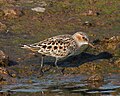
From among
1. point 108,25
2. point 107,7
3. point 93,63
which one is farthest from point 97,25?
point 93,63

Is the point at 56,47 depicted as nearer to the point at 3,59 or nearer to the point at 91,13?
the point at 3,59

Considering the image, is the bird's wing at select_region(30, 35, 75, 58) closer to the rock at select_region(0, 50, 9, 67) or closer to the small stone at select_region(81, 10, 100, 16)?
the rock at select_region(0, 50, 9, 67)

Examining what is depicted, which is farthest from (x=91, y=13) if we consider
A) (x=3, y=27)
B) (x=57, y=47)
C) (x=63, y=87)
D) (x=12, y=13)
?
(x=63, y=87)

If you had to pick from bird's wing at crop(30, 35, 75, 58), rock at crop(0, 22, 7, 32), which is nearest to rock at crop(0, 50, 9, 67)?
bird's wing at crop(30, 35, 75, 58)

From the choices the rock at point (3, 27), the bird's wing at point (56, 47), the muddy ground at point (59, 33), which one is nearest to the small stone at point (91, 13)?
the muddy ground at point (59, 33)

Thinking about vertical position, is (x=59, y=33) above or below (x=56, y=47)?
above

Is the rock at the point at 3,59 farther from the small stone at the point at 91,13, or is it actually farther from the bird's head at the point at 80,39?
the small stone at the point at 91,13

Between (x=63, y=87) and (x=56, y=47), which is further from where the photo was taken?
(x=56, y=47)
